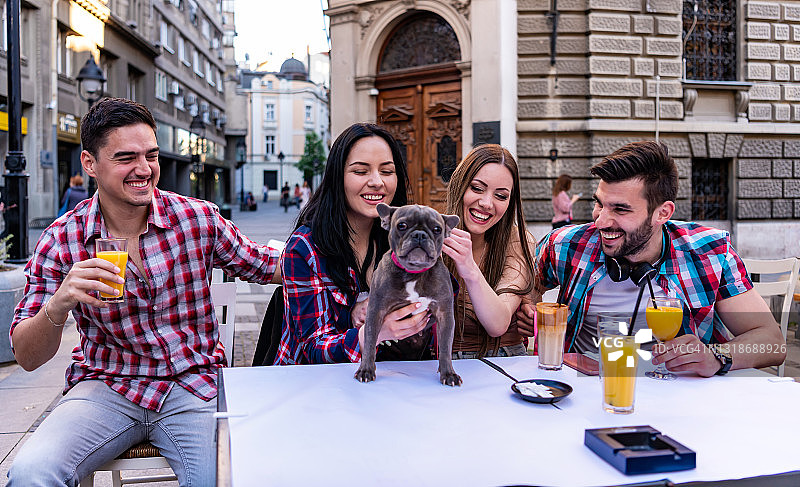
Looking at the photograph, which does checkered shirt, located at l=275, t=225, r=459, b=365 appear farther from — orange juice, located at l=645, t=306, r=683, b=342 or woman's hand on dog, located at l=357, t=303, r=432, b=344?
orange juice, located at l=645, t=306, r=683, b=342

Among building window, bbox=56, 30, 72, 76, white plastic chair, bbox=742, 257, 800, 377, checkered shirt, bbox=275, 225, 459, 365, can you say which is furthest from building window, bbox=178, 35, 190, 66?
checkered shirt, bbox=275, 225, 459, 365

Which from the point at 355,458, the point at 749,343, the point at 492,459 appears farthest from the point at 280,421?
the point at 749,343

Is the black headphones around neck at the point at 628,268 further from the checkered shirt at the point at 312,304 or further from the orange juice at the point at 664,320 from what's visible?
the checkered shirt at the point at 312,304

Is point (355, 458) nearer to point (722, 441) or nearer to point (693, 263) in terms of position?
point (722, 441)

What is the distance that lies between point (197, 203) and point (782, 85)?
14054mm

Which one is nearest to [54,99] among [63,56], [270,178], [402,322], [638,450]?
[63,56]

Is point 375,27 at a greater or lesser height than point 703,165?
greater

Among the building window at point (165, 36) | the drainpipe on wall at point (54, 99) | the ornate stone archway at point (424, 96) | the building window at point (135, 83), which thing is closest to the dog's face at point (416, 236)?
the ornate stone archway at point (424, 96)

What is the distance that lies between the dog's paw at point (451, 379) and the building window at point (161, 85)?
32.6 metres

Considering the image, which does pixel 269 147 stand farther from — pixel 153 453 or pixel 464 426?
pixel 464 426

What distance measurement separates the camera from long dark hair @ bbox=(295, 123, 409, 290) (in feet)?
8.16

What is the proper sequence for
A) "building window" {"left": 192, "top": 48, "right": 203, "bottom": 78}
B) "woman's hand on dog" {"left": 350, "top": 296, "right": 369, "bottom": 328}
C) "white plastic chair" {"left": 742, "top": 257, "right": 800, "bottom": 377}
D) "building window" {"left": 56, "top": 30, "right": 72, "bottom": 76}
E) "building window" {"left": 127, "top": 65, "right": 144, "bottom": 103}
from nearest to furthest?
"woman's hand on dog" {"left": 350, "top": 296, "right": 369, "bottom": 328}
"white plastic chair" {"left": 742, "top": 257, "right": 800, "bottom": 377}
"building window" {"left": 56, "top": 30, "right": 72, "bottom": 76}
"building window" {"left": 127, "top": 65, "right": 144, "bottom": 103}
"building window" {"left": 192, "top": 48, "right": 203, "bottom": 78}

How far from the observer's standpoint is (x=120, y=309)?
253cm

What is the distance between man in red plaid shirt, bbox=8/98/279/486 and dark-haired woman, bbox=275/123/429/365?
42 cm
